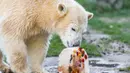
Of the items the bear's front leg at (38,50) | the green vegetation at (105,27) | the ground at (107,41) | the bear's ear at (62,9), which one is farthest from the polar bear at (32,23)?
the green vegetation at (105,27)

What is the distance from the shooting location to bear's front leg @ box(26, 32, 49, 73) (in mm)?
7907

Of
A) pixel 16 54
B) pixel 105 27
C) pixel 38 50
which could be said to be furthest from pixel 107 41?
pixel 16 54

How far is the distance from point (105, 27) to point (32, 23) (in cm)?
649

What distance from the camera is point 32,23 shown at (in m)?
7.48

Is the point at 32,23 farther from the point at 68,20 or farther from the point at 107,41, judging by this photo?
the point at 107,41

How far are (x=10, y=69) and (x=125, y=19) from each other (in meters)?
8.92

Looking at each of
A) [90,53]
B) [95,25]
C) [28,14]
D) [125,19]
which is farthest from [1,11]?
[125,19]

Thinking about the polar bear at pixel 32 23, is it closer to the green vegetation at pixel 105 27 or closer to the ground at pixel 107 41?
the ground at pixel 107 41

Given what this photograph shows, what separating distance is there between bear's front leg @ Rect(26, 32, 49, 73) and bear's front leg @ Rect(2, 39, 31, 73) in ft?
1.54

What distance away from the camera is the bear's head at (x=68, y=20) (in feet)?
23.8

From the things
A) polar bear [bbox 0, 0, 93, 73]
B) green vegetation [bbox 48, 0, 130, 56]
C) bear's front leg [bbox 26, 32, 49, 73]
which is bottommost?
green vegetation [bbox 48, 0, 130, 56]

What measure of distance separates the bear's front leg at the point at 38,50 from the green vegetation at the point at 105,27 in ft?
5.23

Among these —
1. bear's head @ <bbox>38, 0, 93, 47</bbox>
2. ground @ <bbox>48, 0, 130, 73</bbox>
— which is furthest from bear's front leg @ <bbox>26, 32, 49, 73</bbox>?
ground @ <bbox>48, 0, 130, 73</bbox>

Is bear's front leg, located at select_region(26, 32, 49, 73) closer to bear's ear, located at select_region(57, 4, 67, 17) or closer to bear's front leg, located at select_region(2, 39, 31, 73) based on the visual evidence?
bear's front leg, located at select_region(2, 39, 31, 73)
